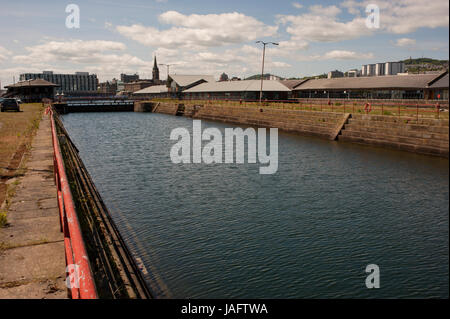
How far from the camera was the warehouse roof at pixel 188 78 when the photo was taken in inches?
4901

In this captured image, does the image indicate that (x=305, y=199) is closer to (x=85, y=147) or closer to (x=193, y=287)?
(x=193, y=287)

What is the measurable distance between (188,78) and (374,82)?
71755 millimetres

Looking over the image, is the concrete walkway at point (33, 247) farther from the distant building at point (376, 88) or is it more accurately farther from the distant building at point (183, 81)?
the distant building at point (183, 81)

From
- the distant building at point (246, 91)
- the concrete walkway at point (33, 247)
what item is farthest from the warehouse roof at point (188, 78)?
the concrete walkway at point (33, 247)

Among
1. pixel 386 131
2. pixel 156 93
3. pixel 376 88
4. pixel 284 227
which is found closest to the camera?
pixel 284 227

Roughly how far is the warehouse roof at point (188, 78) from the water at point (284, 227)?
325 ft

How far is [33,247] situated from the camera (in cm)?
898

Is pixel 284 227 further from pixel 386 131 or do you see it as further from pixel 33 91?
pixel 33 91

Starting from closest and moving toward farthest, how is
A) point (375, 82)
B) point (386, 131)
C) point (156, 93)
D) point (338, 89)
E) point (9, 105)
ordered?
1. point (386, 131)
2. point (9, 105)
3. point (375, 82)
4. point (338, 89)
5. point (156, 93)

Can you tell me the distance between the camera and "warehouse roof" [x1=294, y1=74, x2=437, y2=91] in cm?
6256

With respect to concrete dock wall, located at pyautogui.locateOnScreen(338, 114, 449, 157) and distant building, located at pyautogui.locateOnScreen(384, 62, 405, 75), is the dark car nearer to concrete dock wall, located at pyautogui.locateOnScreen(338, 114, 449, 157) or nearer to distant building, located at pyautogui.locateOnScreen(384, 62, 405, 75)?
concrete dock wall, located at pyautogui.locateOnScreen(338, 114, 449, 157)

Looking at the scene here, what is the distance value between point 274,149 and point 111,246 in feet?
94.4

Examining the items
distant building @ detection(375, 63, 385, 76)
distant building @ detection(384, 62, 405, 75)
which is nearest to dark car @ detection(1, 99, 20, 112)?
distant building @ detection(384, 62, 405, 75)

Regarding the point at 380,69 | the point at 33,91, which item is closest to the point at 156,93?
the point at 33,91
